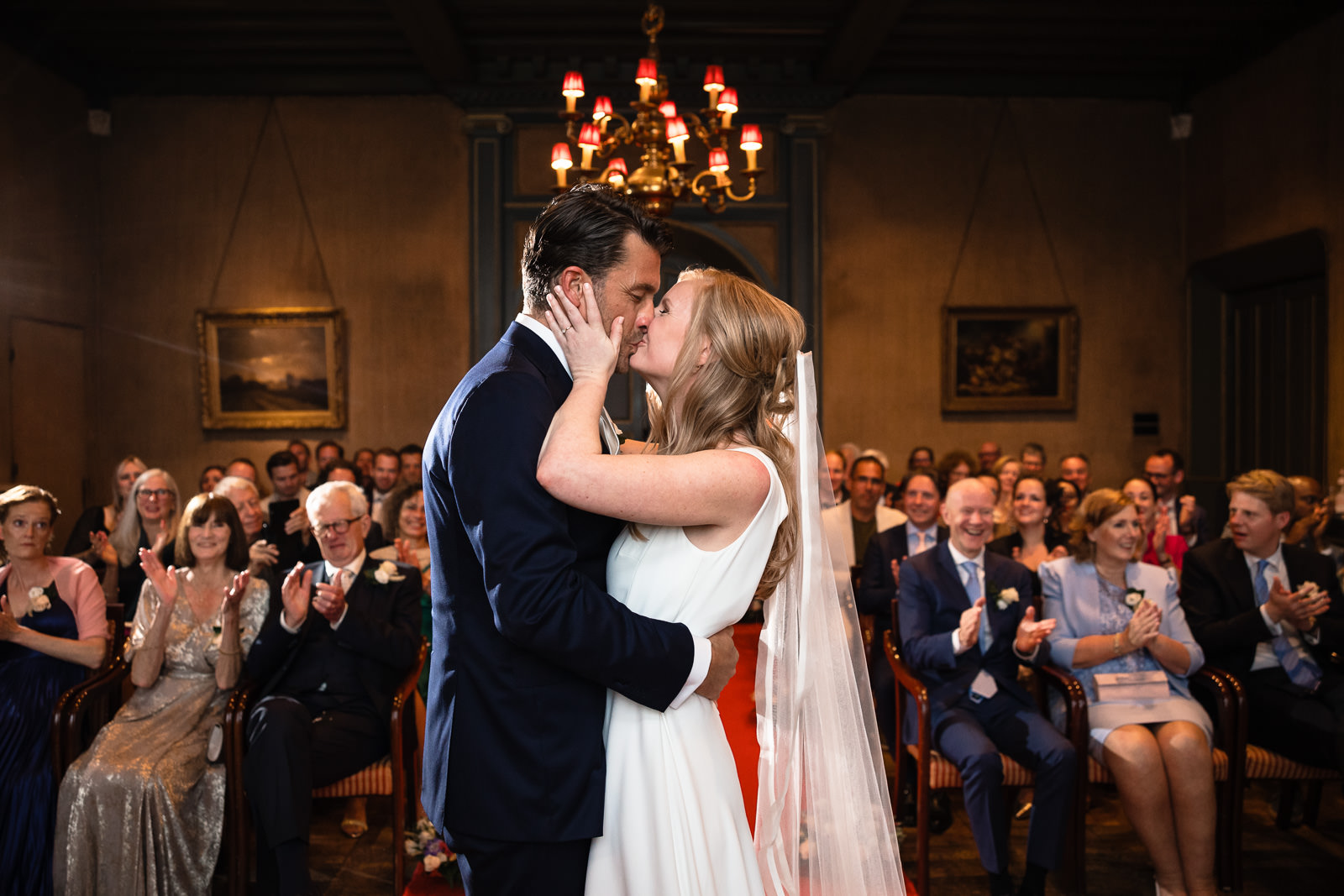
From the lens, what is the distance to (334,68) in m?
9.30

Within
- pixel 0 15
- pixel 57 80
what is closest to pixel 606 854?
pixel 0 15

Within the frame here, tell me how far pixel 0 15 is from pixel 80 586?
622 centimetres

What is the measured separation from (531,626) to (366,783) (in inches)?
93.9

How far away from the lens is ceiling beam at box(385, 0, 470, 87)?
7.42 m

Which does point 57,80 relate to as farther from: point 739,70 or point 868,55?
point 868,55

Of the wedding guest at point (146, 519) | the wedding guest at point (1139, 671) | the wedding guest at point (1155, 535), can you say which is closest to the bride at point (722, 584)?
the wedding guest at point (1139, 671)

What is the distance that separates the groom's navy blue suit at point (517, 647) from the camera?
1.56m

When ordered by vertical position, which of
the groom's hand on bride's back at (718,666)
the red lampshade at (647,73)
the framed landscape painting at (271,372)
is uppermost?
the red lampshade at (647,73)

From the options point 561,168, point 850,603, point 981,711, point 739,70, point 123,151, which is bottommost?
point 981,711

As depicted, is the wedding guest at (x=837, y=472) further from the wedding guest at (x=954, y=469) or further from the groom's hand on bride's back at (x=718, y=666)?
the groom's hand on bride's back at (x=718, y=666)

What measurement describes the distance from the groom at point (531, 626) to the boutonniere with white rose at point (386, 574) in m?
2.12

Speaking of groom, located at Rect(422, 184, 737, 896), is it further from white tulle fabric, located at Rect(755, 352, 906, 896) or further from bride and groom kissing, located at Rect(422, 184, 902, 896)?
white tulle fabric, located at Rect(755, 352, 906, 896)

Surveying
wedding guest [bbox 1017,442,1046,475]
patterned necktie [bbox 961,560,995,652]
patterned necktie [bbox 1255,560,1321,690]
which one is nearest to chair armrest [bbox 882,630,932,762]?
patterned necktie [bbox 961,560,995,652]

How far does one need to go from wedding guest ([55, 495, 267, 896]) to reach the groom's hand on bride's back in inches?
85.8
